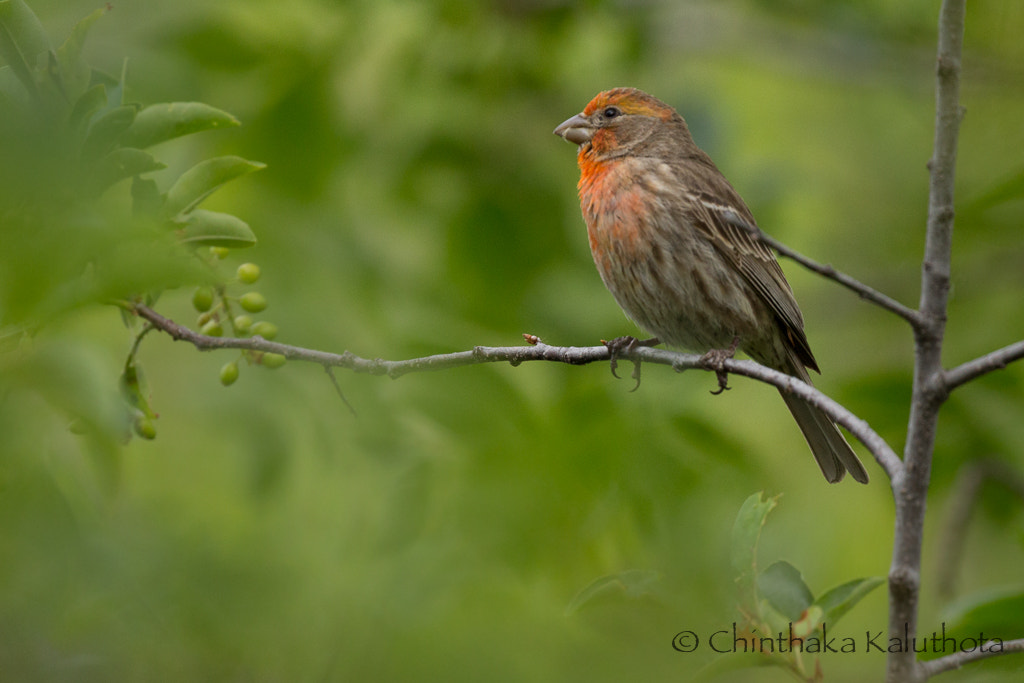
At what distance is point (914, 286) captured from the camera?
23.0ft

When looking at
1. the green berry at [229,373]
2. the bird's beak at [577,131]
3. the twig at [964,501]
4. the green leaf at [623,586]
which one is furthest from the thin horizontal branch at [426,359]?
the bird's beak at [577,131]

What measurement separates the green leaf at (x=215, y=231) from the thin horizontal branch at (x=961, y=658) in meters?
2.20

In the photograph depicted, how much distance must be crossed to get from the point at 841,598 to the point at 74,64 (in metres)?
2.71

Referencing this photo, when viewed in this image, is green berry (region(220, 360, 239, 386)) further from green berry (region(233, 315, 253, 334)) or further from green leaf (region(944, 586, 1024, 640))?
green leaf (region(944, 586, 1024, 640))

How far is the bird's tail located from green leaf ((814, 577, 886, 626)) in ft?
7.09

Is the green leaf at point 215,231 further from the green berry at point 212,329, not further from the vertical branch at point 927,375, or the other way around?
the vertical branch at point 927,375

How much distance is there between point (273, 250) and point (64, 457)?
2.29 m

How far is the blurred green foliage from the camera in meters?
4.39

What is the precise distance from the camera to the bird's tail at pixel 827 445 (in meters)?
4.91

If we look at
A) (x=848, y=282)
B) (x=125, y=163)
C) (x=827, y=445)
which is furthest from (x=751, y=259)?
(x=125, y=163)

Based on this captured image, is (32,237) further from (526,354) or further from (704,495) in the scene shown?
(704,495)

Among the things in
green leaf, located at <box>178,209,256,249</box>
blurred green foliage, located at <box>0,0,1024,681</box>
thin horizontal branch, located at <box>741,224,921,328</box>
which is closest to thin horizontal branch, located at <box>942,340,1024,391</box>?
thin horizontal branch, located at <box>741,224,921,328</box>

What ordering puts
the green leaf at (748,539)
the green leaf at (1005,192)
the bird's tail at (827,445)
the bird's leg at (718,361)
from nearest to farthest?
the green leaf at (748,539) → the bird's leg at (718,361) → the green leaf at (1005,192) → the bird's tail at (827,445)

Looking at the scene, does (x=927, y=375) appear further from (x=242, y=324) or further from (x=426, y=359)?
Result: (x=242, y=324)
